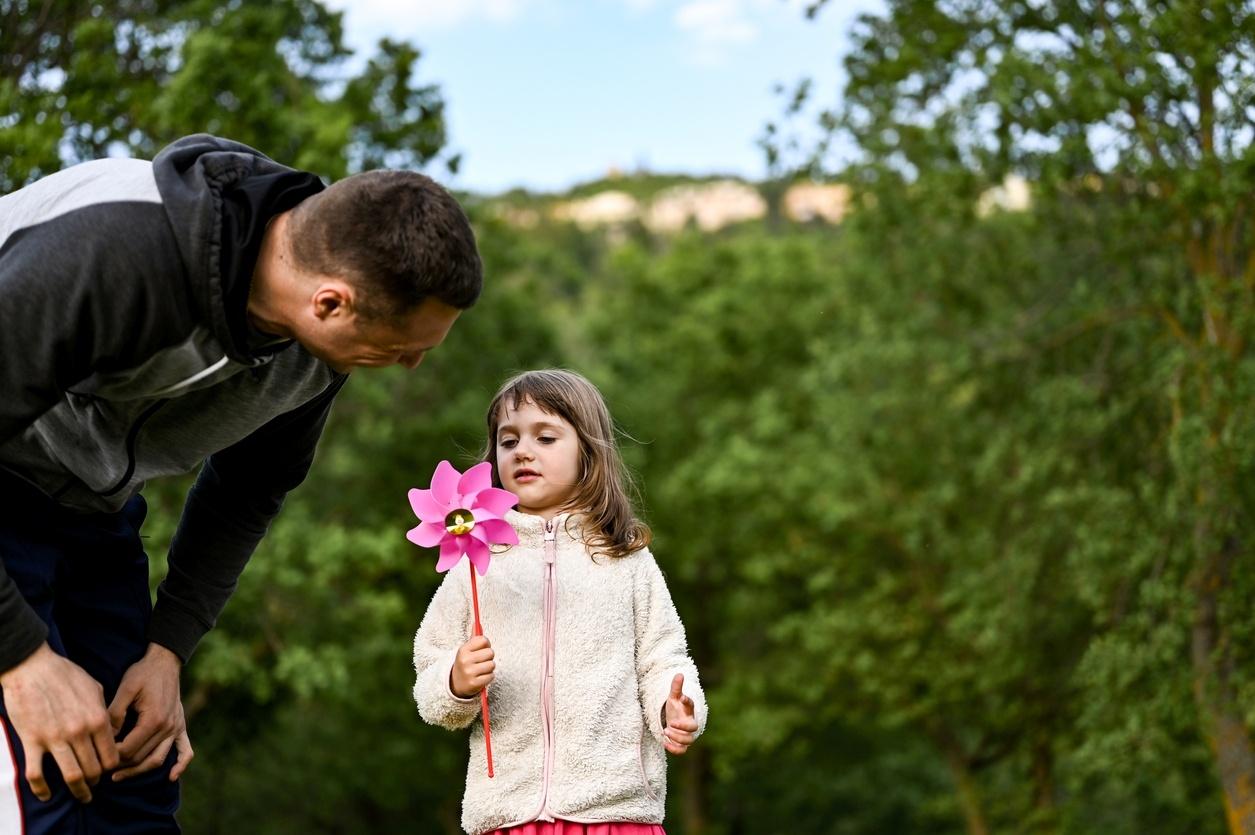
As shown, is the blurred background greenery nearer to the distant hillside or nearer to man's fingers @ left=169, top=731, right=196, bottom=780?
man's fingers @ left=169, top=731, right=196, bottom=780

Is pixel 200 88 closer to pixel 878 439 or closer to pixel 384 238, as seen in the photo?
pixel 384 238

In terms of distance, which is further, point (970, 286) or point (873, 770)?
point (873, 770)

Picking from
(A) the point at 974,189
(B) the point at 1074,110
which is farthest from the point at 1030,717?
(B) the point at 1074,110

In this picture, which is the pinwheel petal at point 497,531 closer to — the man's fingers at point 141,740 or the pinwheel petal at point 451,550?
the pinwheel petal at point 451,550

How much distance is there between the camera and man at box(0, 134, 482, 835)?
2.05 m

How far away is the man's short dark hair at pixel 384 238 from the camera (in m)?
2.16

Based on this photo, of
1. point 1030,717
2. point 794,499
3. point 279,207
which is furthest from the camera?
point 794,499

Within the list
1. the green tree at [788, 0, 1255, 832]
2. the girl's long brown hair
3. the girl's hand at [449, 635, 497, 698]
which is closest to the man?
the girl's hand at [449, 635, 497, 698]

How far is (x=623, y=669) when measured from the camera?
3172 millimetres

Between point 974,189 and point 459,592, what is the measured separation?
8.60 metres

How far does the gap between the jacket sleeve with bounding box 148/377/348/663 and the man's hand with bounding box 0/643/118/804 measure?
0.45 meters

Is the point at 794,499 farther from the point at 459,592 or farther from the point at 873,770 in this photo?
the point at 459,592

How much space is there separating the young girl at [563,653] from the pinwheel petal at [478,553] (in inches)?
6.3

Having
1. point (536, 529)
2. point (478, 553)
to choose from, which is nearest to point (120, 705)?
point (478, 553)
